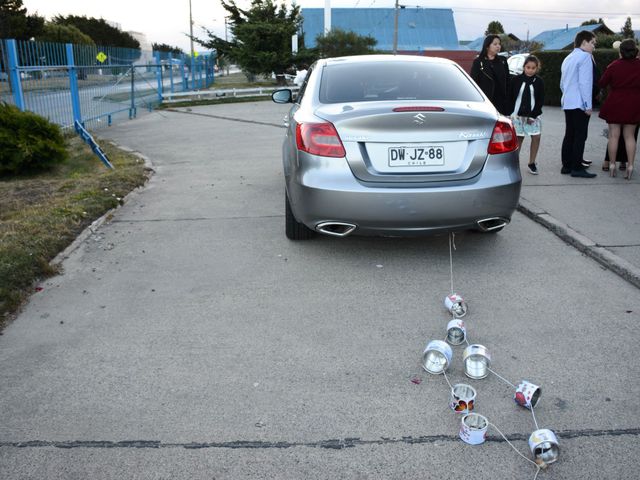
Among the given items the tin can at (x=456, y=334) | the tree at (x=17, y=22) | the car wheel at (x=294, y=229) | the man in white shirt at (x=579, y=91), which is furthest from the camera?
the tree at (x=17, y=22)

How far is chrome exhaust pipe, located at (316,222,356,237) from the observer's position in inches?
184

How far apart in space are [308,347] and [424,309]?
0.95m

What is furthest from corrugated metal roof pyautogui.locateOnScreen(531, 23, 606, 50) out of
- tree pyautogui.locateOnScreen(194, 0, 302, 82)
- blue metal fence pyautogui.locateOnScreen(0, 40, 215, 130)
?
blue metal fence pyautogui.locateOnScreen(0, 40, 215, 130)

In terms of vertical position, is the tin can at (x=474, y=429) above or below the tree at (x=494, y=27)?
below

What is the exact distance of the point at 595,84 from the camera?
7938 mm

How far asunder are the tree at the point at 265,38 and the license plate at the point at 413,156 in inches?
1171

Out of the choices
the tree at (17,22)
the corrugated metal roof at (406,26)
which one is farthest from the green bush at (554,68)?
the corrugated metal roof at (406,26)

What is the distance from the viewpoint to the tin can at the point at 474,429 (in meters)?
2.71

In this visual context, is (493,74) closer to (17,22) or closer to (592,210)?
(592,210)

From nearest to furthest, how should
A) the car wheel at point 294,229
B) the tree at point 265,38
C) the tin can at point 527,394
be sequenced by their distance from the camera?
1. the tin can at point 527,394
2. the car wheel at point 294,229
3. the tree at point 265,38

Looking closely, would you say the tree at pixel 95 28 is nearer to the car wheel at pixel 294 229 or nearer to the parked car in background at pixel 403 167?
the car wheel at pixel 294 229

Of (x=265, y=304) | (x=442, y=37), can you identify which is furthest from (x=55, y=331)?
(x=442, y=37)

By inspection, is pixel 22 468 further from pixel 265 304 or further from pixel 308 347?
pixel 265 304

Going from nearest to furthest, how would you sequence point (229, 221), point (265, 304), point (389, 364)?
point (389, 364)
point (265, 304)
point (229, 221)
